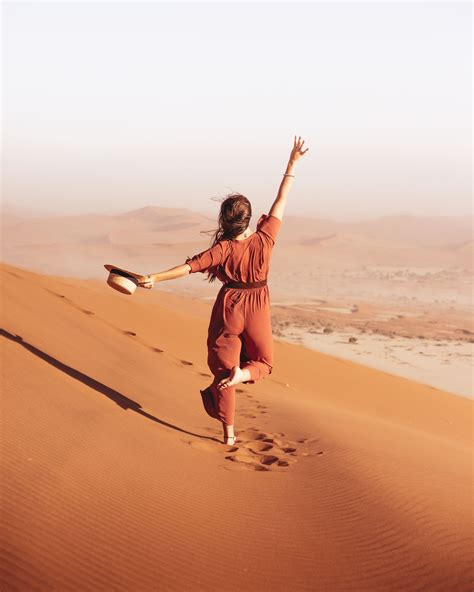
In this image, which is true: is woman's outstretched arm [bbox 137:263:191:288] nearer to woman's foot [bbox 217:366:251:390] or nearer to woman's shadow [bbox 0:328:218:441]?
woman's foot [bbox 217:366:251:390]

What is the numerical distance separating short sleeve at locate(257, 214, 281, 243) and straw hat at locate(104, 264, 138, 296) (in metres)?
1.04

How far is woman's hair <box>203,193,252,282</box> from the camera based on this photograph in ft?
17.4

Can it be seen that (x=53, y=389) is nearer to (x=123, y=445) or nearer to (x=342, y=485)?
(x=123, y=445)

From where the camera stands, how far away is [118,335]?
10891 millimetres

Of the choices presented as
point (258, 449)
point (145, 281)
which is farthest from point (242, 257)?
point (258, 449)

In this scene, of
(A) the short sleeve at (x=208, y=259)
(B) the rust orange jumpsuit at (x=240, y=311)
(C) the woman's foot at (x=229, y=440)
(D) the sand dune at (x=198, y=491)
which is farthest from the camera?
(C) the woman's foot at (x=229, y=440)

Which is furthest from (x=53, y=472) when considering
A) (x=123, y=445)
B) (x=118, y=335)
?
(x=118, y=335)

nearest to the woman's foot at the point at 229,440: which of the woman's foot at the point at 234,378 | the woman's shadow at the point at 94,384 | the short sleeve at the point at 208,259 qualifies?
the woman's shadow at the point at 94,384

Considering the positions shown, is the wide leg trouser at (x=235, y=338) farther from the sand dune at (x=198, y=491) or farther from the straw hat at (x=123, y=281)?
the straw hat at (x=123, y=281)

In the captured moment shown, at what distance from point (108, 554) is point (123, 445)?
170 centimetres

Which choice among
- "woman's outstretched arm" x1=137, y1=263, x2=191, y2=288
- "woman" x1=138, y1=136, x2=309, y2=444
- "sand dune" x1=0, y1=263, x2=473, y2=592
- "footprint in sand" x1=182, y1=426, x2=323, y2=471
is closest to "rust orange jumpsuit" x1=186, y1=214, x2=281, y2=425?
"woman" x1=138, y1=136, x2=309, y2=444

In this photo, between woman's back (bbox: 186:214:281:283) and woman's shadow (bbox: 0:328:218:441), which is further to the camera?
woman's shadow (bbox: 0:328:218:441)

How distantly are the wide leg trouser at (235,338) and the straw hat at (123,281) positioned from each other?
2.40ft

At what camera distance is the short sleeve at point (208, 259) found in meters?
5.27
